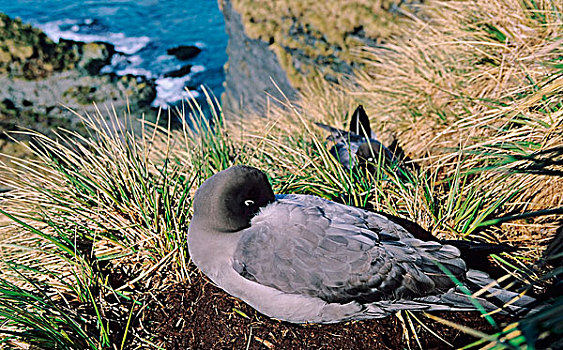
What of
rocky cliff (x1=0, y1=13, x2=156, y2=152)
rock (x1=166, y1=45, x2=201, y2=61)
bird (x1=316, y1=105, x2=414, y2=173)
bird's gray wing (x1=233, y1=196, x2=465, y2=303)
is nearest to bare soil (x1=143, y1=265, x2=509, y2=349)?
bird's gray wing (x1=233, y1=196, x2=465, y2=303)

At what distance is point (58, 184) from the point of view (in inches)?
113

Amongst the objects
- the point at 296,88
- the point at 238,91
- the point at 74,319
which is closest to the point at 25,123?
the point at 238,91

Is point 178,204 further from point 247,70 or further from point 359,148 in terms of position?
point 247,70

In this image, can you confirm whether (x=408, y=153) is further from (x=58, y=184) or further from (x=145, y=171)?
(x=58, y=184)

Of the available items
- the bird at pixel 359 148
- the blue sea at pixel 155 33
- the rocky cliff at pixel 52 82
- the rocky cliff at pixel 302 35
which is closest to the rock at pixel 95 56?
the rocky cliff at pixel 52 82

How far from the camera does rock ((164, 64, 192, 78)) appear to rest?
11.9 metres

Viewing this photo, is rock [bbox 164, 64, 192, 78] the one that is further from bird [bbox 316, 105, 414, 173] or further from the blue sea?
bird [bbox 316, 105, 414, 173]

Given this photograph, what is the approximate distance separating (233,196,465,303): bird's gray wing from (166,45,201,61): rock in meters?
10.9

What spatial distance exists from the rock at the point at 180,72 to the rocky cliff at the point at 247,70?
6.19 ft

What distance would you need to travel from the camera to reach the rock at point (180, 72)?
11.9 metres

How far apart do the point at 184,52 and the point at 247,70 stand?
3400mm

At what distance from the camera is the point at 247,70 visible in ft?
31.7

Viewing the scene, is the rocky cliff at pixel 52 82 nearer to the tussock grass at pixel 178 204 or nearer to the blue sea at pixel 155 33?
the blue sea at pixel 155 33

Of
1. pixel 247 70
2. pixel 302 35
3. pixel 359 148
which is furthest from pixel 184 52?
pixel 359 148
